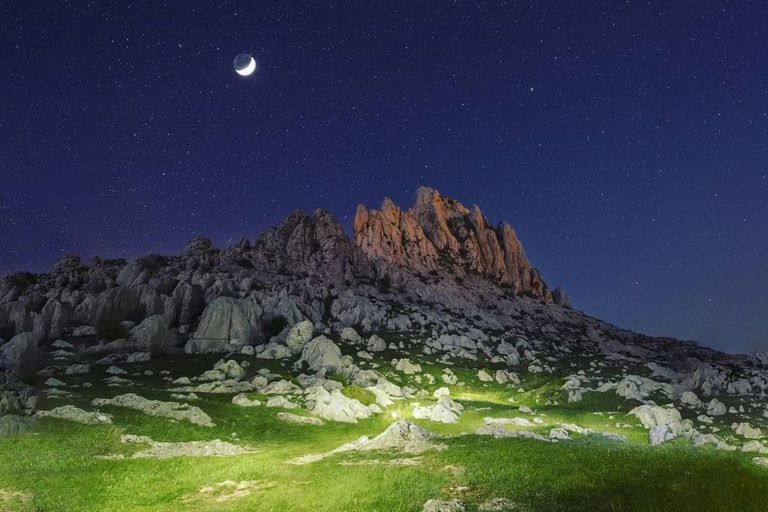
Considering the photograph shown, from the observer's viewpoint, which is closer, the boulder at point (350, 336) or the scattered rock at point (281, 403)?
the scattered rock at point (281, 403)

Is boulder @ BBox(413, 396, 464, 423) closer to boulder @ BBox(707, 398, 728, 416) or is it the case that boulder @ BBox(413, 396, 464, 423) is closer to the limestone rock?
boulder @ BBox(707, 398, 728, 416)

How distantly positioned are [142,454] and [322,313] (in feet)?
464

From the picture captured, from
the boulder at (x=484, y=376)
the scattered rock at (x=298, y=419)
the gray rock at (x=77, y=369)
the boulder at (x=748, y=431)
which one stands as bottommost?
the scattered rock at (x=298, y=419)

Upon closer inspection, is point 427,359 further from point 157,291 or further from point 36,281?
point 36,281

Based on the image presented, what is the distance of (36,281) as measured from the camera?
18725 centimetres

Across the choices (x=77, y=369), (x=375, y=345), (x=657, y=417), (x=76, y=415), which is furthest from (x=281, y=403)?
(x=375, y=345)

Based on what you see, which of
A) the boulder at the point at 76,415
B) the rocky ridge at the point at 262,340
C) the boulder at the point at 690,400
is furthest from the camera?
the boulder at the point at 690,400

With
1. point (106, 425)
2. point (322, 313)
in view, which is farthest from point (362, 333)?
point (106, 425)

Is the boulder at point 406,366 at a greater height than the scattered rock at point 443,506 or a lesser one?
greater

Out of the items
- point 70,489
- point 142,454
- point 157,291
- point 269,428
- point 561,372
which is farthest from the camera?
point 157,291

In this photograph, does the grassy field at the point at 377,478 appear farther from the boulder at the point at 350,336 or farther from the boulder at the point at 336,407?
the boulder at the point at 350,336

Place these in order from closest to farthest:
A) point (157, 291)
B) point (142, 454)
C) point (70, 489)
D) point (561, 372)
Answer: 1. point (70, 489)
2. point (142, 454)
3. point (561, 372)
4. point (157, 291)

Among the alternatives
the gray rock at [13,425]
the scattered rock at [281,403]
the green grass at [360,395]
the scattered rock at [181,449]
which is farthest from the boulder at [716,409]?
the gray rock at [13,425]

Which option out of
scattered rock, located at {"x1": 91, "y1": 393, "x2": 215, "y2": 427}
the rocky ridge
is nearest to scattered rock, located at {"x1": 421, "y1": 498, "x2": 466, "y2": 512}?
scattered rock, located at {"x1": 91, "y1": 393, "x2": 215, "y2": 427}
